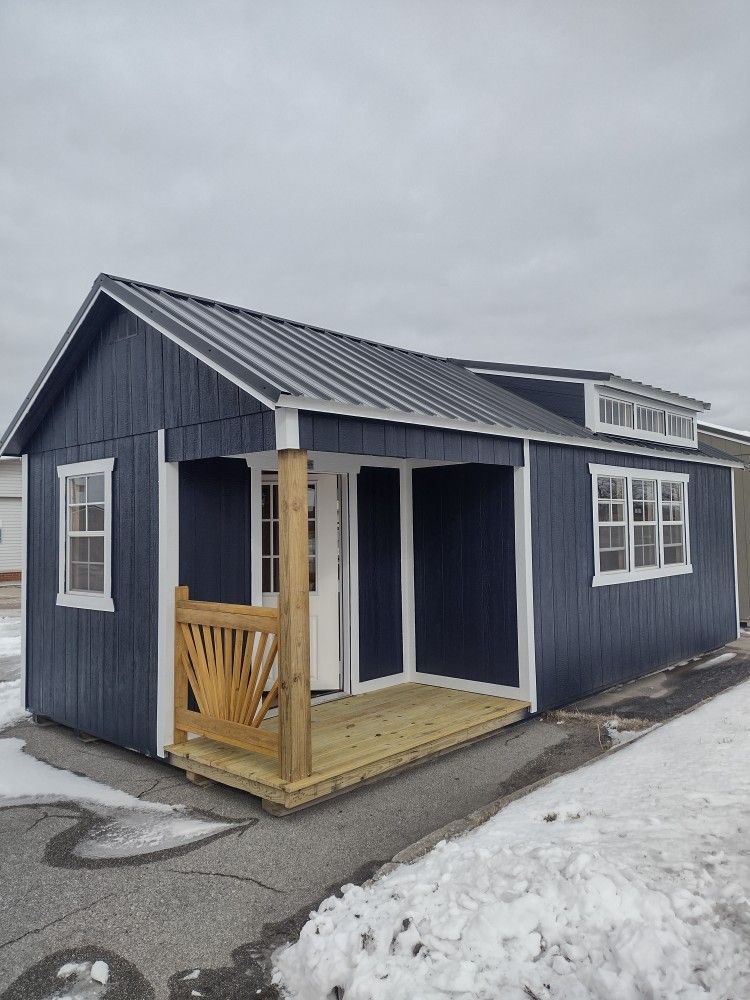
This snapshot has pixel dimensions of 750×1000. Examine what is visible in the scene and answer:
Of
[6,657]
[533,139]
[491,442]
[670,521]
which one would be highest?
[533,139]

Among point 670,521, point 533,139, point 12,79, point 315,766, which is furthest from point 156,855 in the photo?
point 533,139

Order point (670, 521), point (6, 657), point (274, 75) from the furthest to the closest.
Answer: point (274, 75) < point (6, 657) < point (670, 521)

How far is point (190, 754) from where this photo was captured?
5.00 meters

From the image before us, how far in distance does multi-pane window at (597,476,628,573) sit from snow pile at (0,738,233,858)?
4986 millimetres

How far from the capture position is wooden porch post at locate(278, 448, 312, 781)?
4.37m

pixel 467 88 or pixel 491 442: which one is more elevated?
pixel 467 88

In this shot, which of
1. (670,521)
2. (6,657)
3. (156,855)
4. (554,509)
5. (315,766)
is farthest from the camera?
(6,657)

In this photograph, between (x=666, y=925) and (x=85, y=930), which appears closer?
(x=666, y=925)

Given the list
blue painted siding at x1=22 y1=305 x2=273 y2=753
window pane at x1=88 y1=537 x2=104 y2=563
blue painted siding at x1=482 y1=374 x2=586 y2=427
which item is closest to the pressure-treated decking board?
blue painted siding at x1=22 y1=305 x2=273 y2=753

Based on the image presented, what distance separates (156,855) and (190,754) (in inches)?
46.4

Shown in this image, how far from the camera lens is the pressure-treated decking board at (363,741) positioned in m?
4.46

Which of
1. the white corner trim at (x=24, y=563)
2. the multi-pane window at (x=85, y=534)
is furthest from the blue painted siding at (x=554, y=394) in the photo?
the white corner trim at (x=24, y=563)

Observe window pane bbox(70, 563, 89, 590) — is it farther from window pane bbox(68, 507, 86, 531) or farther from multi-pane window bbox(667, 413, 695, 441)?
multi-pane window bbox(667, 413, 695, 441)

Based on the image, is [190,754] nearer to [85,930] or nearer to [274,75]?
[85,930]
